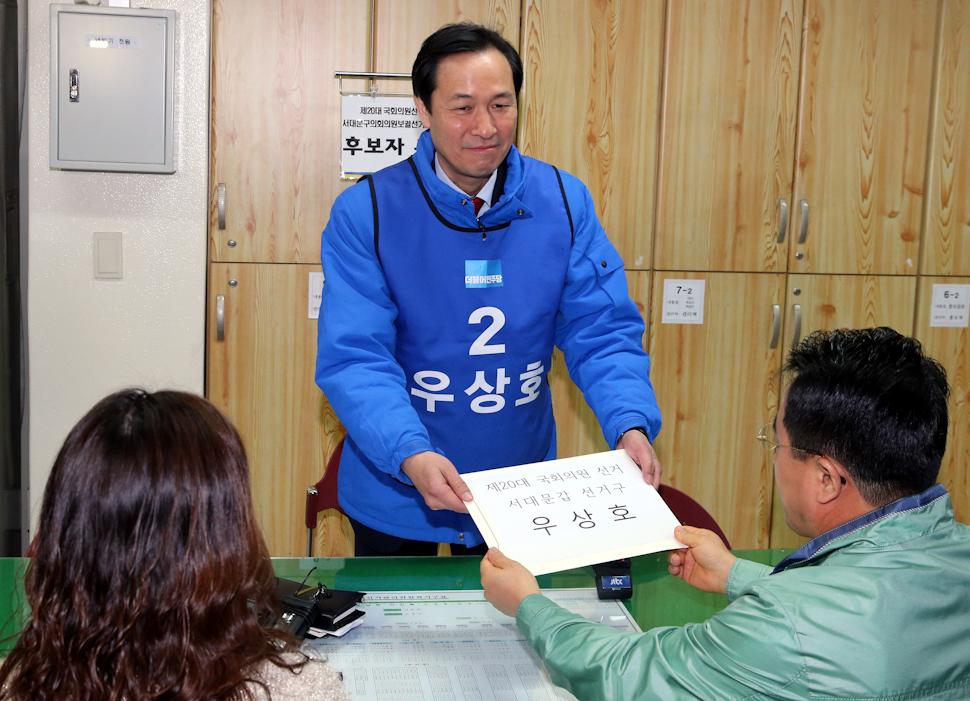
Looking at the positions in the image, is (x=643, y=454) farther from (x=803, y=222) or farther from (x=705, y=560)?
(x=803, y=222)

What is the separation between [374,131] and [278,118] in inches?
12.7

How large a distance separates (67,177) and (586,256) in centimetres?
182

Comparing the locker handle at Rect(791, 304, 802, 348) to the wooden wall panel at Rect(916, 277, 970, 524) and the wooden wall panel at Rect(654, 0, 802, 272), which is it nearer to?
the wooden wall panel at Rect(654, 0, 802, 272)

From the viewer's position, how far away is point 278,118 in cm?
282

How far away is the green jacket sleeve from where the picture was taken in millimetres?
906

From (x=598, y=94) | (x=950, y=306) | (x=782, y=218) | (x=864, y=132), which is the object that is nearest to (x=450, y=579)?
(x=598, y=94)

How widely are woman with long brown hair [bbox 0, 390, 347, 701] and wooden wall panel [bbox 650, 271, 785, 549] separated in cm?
242

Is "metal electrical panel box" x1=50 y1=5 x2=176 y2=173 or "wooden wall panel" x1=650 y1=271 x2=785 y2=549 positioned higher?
"metal electrical panel box" x1=50 y1=5 x2=176 y2=173

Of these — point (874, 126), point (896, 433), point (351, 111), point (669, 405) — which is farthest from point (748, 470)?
point (896, 433)

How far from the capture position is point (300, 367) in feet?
9.59

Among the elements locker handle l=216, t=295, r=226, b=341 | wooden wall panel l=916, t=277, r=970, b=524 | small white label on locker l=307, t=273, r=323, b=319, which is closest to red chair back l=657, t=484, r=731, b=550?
small white label on locker l=307, t=273, r=323, b=319

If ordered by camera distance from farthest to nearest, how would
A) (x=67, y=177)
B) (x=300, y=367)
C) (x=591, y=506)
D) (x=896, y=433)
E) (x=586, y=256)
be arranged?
(x=300, y=367) → (x=67, y=177) → (x=586, y=256) → (x=591, y=506) → (x=896, y=433)

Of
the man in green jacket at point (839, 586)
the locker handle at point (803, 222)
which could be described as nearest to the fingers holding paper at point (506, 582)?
the man in green jacket at point (839, 586)

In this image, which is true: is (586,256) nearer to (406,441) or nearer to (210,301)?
(406,441)
